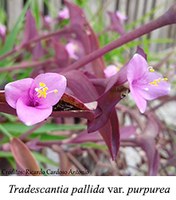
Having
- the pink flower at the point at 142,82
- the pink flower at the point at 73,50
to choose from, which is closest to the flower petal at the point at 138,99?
the pink flower at the point at 142,82

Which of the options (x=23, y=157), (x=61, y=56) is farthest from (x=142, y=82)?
(x=61, y=56)

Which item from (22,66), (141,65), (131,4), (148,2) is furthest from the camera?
(148,2)

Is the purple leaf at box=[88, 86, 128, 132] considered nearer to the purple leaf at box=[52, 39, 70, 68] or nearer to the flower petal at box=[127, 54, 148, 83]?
the flower petal at box=[127, 54, 148, 83]

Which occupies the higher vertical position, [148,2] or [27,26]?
[27,26]

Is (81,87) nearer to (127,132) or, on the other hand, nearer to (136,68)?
(136,68)

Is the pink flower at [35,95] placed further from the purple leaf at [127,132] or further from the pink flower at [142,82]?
the purple leaf at [127,132]
